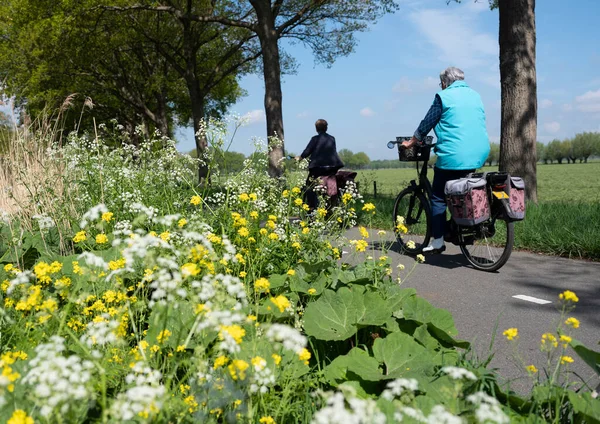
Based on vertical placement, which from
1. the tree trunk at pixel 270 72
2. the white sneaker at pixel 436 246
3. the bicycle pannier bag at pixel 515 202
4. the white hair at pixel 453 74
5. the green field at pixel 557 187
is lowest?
the green field at pixel 557 187

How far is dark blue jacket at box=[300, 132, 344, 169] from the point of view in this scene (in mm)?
9141

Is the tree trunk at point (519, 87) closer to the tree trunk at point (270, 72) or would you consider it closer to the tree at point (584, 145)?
the tree trunk at point (270, 72)

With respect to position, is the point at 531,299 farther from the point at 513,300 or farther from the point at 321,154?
the point at 321,154

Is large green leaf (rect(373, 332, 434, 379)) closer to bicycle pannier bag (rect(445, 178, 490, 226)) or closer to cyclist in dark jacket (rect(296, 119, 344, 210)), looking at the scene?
bicycle pannier bag (rect(445, 178, 490, 226))

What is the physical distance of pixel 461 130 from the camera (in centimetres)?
552

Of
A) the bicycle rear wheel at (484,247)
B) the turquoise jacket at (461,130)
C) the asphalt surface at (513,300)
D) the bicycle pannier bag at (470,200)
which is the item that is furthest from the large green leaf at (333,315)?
the turquoise jacket at (461,130)

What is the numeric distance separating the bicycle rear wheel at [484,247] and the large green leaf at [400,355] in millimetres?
3244

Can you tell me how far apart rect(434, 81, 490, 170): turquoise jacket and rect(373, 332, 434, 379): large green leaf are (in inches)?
138

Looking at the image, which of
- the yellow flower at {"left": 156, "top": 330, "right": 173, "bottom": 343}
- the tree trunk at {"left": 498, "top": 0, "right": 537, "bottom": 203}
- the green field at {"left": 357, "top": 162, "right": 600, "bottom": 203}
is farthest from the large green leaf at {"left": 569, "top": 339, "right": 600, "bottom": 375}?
the tree trunk at {"left": 498, "top": 0, "right": 537, "bottom": 203}

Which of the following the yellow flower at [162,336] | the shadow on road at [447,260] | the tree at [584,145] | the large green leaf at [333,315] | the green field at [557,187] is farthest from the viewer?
the tree at [584,145]

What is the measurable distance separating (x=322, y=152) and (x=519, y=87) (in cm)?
365

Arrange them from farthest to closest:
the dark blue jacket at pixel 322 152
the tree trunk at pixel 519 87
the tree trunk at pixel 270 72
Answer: the tree trunk at pixel 270 72 → the dark blue jacket at pixel 322 152 → the tree trunk at pixel 519 87

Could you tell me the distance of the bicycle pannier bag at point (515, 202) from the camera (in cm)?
525

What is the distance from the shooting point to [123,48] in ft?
75.0
